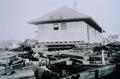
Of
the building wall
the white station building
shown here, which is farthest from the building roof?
the building wall

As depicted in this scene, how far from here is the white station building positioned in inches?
409

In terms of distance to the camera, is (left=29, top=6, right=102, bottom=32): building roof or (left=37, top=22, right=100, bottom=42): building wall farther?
(left=37, top=22, right=100, bottom=42): building wall

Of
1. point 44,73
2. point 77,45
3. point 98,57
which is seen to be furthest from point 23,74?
point 77,45

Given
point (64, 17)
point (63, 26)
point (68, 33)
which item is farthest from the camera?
point (63, 26)

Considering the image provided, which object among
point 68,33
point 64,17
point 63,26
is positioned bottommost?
point 68,33

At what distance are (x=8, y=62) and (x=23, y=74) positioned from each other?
2025 millimetres

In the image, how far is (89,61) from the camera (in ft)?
20.1

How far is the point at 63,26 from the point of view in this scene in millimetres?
10828

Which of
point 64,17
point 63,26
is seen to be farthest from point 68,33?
point 64,17

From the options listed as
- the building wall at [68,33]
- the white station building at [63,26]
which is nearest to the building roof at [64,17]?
the white station building at [63,26]

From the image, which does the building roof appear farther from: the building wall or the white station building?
the building wall

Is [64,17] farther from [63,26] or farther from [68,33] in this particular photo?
[68,33]

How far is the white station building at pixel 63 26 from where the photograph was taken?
1040 cm

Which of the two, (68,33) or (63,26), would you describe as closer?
(68,33)
